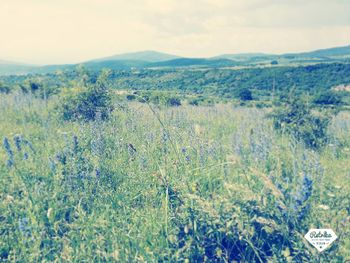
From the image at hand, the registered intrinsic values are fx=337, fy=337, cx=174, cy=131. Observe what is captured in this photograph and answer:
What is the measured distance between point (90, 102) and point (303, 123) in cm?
458

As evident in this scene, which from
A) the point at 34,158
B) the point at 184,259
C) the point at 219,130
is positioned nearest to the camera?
the point at 184,259

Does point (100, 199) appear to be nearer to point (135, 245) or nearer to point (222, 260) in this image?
point (135, 245)

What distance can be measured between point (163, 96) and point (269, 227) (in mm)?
2305

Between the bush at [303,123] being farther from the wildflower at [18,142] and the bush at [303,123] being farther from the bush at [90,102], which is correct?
the wildflower at [18,142]

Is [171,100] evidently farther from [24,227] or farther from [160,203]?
[24,227]

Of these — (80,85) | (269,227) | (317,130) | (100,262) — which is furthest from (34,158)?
(317,130)

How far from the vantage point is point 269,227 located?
8.30 ft

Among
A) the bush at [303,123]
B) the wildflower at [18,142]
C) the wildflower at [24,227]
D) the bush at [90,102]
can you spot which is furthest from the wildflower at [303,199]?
the bush at [90,102]

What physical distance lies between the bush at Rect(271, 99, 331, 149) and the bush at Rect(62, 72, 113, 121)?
143 inches

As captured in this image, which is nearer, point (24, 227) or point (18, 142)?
point (24, 227)

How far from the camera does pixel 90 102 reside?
23.8 ft

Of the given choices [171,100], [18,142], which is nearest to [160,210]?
[18,142]

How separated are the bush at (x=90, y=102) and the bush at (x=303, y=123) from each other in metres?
3.63

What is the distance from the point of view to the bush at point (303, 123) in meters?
6.50
